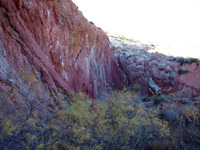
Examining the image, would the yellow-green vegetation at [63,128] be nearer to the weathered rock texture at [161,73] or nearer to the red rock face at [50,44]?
the red rock face at [50,44]

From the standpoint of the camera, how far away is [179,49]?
2891 centimetres

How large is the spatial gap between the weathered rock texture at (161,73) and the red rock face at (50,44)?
7.53 metres

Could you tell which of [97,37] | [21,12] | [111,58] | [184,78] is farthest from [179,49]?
[21,12]

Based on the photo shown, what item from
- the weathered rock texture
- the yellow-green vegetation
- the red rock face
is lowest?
the weathered rock texture

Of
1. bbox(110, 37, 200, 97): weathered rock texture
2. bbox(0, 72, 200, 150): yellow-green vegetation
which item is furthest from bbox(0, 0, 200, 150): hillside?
bbox(110, 37, 200, 97): weathered rock texture

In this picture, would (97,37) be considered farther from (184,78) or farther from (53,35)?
(184,78)

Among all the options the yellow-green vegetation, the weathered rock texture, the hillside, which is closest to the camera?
the yellow-green vegetation

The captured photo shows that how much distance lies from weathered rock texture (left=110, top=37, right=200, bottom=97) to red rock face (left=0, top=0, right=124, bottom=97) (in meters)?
7.53

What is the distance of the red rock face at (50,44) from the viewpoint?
6.34m

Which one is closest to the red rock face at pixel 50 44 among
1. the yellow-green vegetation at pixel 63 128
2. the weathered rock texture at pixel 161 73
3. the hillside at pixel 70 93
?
the hillside at pixel 70 93

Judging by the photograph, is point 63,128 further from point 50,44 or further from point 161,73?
point 161,73

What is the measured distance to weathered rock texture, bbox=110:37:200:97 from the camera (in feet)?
71.2

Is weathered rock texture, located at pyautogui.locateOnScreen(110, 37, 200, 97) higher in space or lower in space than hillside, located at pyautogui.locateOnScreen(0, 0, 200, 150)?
lower

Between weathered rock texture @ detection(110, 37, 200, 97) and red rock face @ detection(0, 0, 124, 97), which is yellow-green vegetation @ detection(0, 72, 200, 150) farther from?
weathered rock texture @ detection(110, 37, 200, 97)
